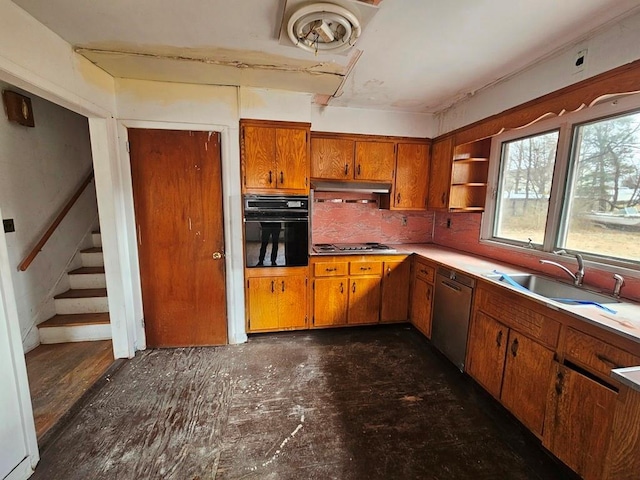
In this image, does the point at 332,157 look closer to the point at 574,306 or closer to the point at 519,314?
the point at 519,314

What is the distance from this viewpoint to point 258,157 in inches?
104

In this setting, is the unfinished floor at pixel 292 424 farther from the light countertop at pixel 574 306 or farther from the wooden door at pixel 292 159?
the wooden door at pixel 292 159

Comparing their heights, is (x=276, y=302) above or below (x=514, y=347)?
below

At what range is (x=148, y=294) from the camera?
2.63 meters

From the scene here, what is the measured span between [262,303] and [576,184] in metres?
2.85

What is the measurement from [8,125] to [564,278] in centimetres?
469

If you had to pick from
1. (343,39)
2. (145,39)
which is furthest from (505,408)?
(145,39)

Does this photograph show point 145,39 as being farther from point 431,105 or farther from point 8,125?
point 431,105

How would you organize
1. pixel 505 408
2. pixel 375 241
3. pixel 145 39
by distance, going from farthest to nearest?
pixel 375 241 < pixel 505 408 < pixel 145 39

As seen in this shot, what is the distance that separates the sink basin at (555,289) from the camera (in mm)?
1736

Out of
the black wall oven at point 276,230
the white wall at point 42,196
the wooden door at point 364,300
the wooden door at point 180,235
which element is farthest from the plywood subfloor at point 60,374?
the wooden door at point 364,300

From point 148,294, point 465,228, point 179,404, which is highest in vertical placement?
point 465,228

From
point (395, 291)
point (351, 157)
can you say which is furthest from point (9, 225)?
point (395, 291)

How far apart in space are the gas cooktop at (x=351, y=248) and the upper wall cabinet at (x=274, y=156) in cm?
72
